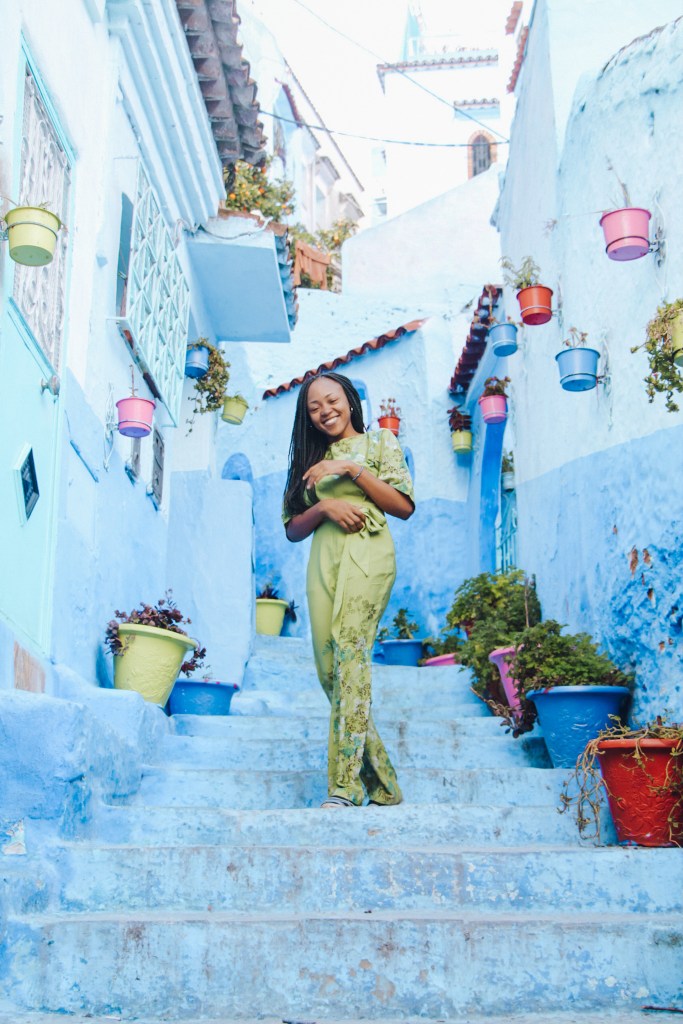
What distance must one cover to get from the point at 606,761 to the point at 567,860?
62 cm

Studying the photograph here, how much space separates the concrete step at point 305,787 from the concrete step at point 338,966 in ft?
4.37

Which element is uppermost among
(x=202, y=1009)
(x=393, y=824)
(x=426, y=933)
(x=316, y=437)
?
(x=316, y=437)

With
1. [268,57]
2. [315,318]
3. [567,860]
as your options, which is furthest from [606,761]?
[268,57]

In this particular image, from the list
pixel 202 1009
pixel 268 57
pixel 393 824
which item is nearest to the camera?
pixel 202 1009

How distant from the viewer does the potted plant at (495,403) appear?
368 inches

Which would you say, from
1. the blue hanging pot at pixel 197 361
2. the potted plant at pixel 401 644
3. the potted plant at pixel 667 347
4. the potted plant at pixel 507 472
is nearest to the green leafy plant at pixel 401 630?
the potted plant at pixel 401 644

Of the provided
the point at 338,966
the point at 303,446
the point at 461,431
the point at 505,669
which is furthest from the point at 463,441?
the point at 338,966

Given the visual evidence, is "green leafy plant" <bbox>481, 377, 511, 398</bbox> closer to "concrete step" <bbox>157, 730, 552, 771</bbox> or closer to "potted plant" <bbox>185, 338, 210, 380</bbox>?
"potted plant" <bbox>185, 338, 210, 380</bbox>

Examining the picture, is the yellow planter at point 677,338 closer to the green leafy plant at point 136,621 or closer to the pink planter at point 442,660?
the green leafy plant at point 136,621

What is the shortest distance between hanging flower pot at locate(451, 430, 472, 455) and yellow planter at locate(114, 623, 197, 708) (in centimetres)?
641

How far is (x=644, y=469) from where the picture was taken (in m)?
5.20

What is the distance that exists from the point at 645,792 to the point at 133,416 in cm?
317

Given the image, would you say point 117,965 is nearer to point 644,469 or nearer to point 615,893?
point 615,893

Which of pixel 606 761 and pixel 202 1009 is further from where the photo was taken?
pixel 606 761
